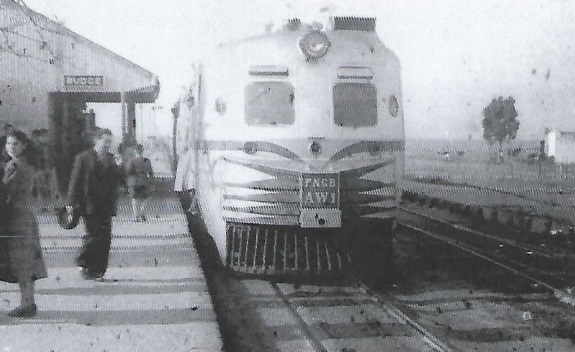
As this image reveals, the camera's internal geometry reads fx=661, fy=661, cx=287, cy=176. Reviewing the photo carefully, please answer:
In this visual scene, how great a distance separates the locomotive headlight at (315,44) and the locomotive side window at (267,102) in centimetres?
→ 43

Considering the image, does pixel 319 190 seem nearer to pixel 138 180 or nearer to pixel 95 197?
pixel 95 197

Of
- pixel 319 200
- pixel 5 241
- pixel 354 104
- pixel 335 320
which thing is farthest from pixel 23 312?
pixel 354 104

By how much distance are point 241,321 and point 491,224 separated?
30.7 feet

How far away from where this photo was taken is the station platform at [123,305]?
4.93 metres

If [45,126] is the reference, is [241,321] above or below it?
below

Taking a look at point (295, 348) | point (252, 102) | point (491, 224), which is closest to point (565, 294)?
point (295, 348)

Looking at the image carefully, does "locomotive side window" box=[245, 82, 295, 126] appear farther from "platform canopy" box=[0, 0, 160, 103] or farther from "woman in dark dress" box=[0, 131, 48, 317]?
"platform canopy" box=[0, 0, 160, 103]

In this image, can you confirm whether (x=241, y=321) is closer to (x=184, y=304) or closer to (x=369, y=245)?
(x=184, y=304)

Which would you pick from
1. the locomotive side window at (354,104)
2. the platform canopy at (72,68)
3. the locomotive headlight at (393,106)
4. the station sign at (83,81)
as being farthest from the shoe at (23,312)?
the station sign at (83,81)

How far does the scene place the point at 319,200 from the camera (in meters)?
7.12

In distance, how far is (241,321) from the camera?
626 cm

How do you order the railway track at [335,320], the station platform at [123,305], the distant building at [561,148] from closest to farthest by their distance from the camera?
the station platform at [123,305] < the railway track at [335,320] < the distant building at [561,148]

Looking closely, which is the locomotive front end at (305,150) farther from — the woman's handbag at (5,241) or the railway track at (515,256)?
the woman's handbag at (5,241)

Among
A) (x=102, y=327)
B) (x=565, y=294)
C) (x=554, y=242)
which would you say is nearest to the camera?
(x=102, y=327)
